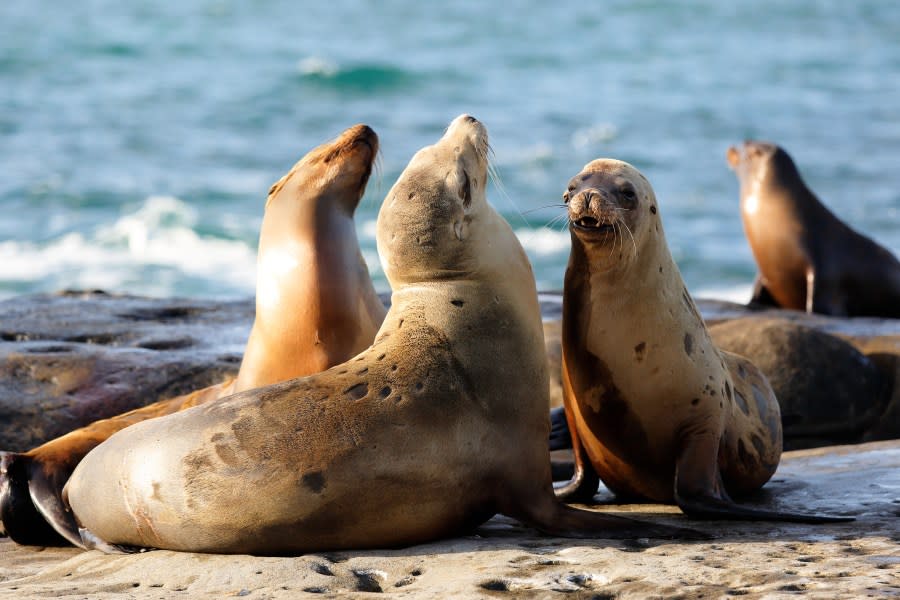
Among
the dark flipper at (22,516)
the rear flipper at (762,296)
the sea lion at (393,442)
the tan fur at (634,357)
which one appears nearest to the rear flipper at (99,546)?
the sea lion at (393,442)

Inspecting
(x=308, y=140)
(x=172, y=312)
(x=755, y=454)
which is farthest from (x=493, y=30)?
(x=755, y=454)

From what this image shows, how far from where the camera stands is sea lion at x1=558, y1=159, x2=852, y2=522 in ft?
16.6

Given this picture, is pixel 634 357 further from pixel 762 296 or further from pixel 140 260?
pixel 140 260

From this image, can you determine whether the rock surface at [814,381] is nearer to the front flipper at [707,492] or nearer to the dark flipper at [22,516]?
the front flipper at [707,492]

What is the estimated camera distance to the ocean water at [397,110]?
16.7 meters

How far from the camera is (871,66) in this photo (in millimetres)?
29234

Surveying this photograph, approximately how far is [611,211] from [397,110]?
1858 centimetres

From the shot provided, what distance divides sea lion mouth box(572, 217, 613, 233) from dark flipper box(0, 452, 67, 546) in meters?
2.12

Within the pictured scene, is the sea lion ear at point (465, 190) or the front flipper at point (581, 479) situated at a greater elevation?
the sea lion ear at point (465, 190)

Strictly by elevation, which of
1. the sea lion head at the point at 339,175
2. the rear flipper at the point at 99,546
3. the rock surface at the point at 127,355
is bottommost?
the rear flipper at the point at 99,546

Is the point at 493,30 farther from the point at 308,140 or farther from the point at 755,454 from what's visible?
the point at 755,454

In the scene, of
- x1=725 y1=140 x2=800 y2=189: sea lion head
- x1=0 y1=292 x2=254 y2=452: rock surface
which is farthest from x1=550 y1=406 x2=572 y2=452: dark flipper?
x1=725 y1=140 x2=800 y2=189: sea lion head

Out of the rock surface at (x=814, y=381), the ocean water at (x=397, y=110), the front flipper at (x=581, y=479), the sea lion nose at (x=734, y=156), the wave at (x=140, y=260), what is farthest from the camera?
the ocean water at (x=397, y=110)

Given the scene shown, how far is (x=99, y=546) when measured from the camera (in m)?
4.67
